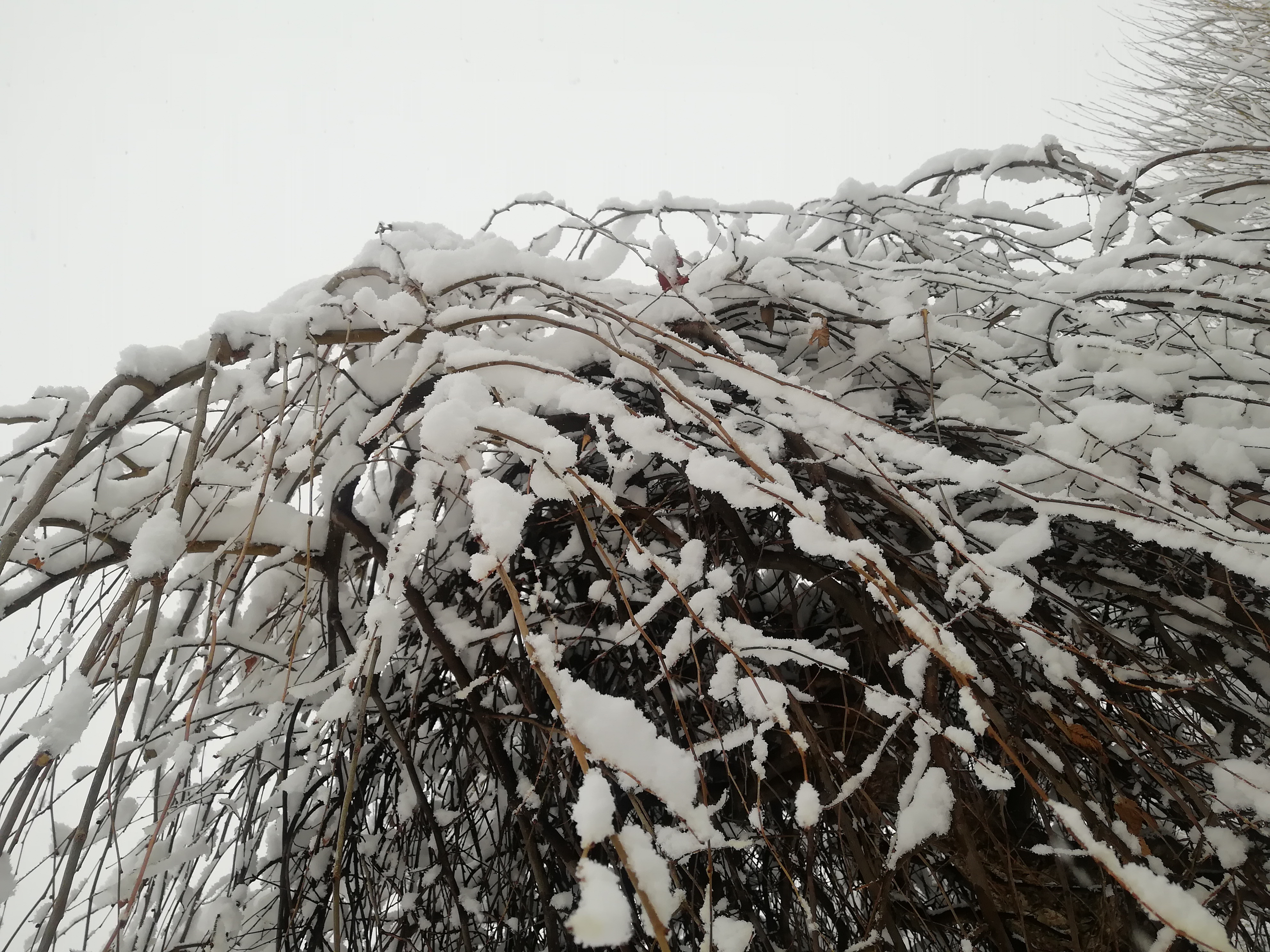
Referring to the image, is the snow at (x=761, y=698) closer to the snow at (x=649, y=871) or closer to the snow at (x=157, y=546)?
the snow at (x=649, y=871)

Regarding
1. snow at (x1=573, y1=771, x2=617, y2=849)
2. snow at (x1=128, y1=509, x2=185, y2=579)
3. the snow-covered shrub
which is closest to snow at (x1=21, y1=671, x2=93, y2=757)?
the snow-covered shrub

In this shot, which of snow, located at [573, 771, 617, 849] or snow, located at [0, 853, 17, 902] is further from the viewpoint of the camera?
snow, located at [0, 853, 17, 902]

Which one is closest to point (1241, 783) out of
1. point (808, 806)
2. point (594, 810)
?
point (808, 806)

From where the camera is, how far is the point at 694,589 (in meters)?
0.99

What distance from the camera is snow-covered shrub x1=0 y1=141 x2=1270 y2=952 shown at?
25.5 inches

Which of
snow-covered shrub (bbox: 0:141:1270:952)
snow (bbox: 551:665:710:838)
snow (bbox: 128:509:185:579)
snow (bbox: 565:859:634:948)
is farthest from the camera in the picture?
snow-covered shrub (bbox: 0:141:1270:952)

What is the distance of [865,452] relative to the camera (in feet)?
2.55

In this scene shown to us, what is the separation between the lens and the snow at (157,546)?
533 millimetres

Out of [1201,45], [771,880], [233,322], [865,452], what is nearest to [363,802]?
[771,880]

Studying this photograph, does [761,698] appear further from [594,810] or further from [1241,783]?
[1241,783]

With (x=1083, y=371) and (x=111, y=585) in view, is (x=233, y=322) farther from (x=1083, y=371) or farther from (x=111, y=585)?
(x=1083, y=371)

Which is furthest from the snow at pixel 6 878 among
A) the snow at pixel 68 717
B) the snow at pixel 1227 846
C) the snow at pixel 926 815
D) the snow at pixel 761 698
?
the snow at pixel 1227 846

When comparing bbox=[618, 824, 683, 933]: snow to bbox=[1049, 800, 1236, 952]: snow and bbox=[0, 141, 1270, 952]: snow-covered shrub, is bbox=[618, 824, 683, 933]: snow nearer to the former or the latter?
bbox=[0, 141, 1270, 952]: snow-covered shrub

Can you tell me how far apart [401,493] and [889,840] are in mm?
865
